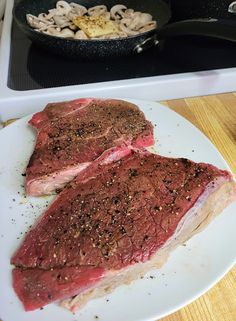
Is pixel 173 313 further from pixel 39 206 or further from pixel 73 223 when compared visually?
pixel 39 206

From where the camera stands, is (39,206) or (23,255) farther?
(39,206)

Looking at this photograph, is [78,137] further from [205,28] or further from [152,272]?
[205,28]

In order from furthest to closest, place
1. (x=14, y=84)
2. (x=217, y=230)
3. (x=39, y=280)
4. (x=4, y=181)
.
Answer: (x=14, y=84)
(x=4, y=181)
(x=217, y=230)
(x=39, y=280)

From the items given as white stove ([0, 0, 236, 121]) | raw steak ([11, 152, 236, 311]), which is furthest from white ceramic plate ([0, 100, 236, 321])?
white stove ([0, 0, 236, 121])

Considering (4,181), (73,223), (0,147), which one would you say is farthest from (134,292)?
(0,147)

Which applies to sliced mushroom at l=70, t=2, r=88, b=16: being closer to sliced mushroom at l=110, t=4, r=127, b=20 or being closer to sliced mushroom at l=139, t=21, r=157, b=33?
sliced mushroom at l=110, t=4, r=127, b=20

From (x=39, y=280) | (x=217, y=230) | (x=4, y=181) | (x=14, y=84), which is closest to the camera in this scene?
(x=39, y=280)

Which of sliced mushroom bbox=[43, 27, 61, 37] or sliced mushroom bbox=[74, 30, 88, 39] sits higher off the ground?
sliced mushroom bbox=[74, 30, 88, 39]
